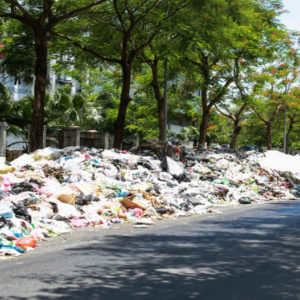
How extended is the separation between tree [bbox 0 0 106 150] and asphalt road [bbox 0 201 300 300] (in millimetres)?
8613

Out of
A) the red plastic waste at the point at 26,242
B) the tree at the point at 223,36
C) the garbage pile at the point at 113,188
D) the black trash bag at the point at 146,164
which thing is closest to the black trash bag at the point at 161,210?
the garbage pile at the point at 113,188

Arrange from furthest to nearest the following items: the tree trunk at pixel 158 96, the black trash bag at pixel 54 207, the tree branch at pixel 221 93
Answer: the tree branch at pixel 221 93 < the tree trunk at pixel 158 96 < the black trash bag at pixel 54 207

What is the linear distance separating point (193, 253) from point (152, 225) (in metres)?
3.27

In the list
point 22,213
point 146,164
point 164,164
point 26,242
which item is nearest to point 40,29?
point 146,164

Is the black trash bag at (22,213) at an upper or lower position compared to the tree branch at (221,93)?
lower

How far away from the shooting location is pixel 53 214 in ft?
32.6

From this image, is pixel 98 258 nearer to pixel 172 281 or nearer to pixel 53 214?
pixel 172 281

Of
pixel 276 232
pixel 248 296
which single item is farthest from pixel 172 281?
pixel 276 232

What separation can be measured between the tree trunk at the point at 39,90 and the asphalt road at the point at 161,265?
336 inches

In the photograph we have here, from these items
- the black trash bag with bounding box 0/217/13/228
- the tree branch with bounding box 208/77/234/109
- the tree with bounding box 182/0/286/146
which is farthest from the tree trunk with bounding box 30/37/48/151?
the tree branch with bounding box 208/77/234/109

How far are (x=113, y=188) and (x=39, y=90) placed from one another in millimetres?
5743

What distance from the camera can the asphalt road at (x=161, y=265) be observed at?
16.3 ft

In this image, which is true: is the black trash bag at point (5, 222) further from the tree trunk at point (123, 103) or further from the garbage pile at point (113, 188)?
the tree trunk at point (123, 103)

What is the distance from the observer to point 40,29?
1692cm
